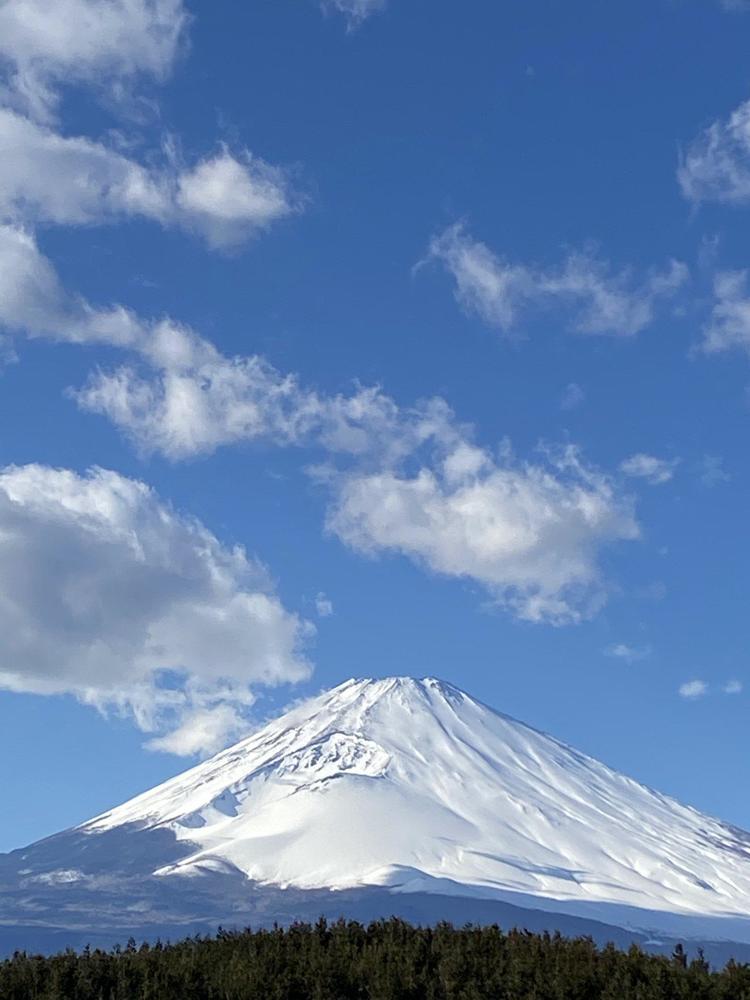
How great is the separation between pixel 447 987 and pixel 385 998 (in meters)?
0.69

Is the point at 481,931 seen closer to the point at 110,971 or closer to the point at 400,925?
the point at 400,925

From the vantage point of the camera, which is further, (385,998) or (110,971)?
(110,971)

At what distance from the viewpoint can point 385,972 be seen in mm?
13680

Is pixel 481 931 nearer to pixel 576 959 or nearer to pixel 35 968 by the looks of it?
pixel 576 959

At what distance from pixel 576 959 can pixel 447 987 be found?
1445 mm

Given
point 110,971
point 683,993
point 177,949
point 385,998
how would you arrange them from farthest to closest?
point 177,949, point 110,971, point 385,998, point 683,993

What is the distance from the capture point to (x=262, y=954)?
15086 millimetres

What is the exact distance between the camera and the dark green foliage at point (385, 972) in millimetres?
12672

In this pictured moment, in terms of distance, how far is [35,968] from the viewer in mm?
15281

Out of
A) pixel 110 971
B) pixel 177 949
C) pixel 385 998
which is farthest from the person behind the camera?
pixel 177 949

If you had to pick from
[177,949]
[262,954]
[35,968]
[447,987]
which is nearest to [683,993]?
[447,987]

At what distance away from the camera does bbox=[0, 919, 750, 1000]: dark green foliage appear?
12672mm

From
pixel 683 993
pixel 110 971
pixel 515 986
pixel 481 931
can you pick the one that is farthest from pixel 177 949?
pixel 683 993

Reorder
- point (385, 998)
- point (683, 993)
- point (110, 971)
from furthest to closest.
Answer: point (110, 971), point (385, 998), point (683, 993)
